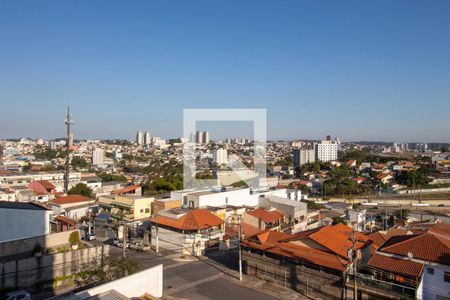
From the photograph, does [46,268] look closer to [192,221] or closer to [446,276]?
[192,221]

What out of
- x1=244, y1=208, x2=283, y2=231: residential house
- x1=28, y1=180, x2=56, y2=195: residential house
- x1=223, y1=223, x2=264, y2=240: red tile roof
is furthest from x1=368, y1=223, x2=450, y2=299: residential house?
x1=28, y1=180, x2=56, y2=195: residential house

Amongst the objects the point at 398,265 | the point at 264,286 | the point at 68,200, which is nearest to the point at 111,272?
the point at 264,286

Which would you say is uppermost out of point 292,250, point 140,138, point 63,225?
point 140,138

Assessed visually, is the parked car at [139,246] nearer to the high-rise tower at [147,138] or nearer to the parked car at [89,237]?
the parked car at [89,237]

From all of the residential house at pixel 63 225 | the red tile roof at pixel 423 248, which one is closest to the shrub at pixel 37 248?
the residential house at pixel 63 225

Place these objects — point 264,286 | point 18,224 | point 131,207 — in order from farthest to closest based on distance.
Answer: point 131,207 < point 18,224 < point 264,286

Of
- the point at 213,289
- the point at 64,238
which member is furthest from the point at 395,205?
the point at 64,238

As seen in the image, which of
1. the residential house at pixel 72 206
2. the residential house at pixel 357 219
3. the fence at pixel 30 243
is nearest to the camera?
the fence at pixel 30 243
